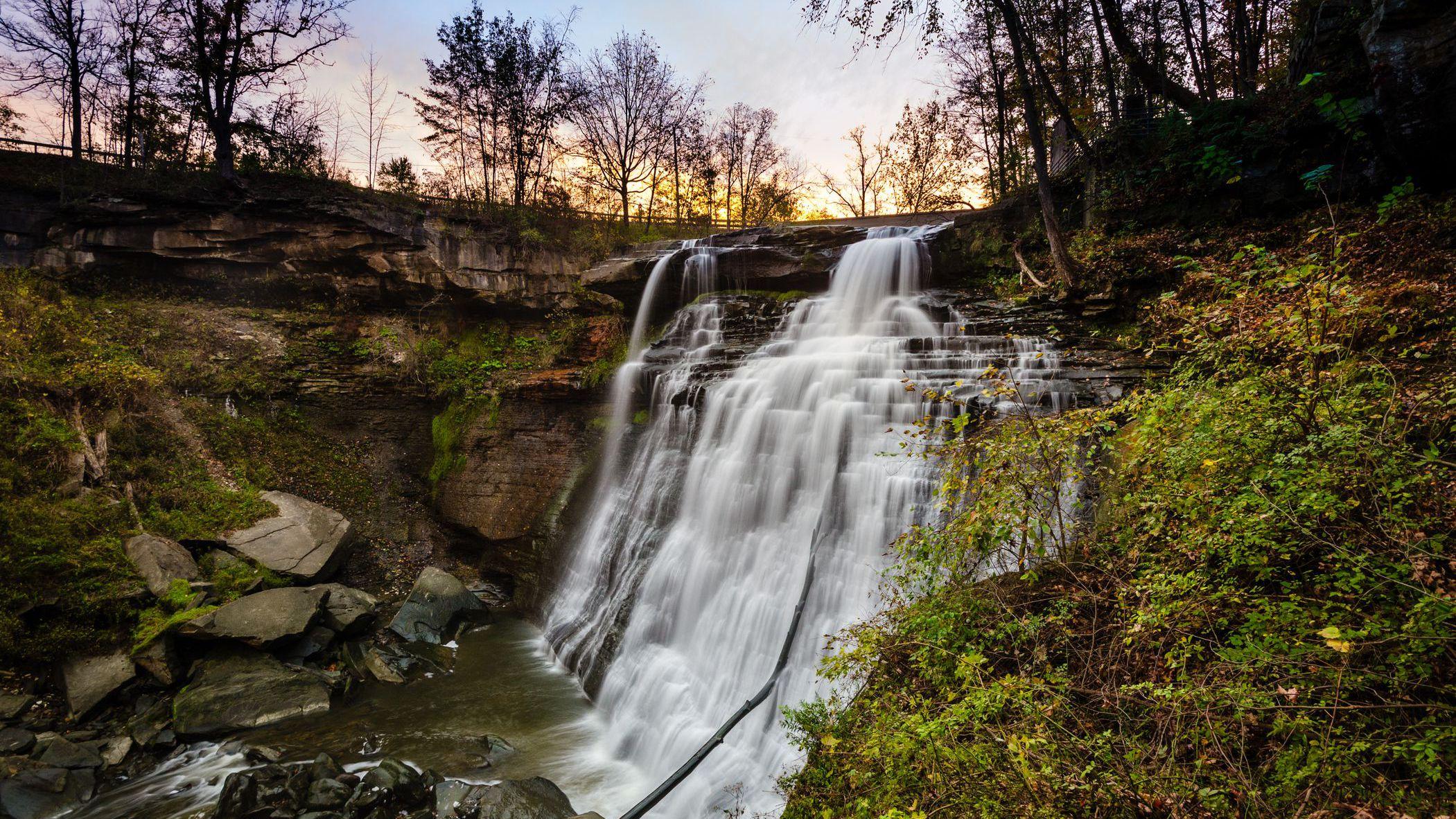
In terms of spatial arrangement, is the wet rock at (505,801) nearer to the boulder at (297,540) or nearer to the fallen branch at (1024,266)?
the boulder at (297,540)

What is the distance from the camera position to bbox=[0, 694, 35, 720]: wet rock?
5855 mm

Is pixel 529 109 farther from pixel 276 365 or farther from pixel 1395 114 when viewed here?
pixel 1395 114

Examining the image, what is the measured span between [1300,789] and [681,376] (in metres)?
9.79

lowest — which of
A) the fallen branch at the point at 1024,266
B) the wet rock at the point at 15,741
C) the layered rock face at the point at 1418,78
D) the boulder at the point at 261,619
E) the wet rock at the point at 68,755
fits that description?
the wet rock at the point at 68,755

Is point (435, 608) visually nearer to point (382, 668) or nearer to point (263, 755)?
point (382, 668)

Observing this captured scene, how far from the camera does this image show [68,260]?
39.5ft

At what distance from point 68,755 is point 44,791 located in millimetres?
477

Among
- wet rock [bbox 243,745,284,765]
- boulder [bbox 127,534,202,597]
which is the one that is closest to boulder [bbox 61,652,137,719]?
boulder [bbox 127,534,202,597]

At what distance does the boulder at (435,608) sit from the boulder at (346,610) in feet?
1.85

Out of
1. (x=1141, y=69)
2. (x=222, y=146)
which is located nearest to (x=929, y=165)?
(x=1141, y=69)

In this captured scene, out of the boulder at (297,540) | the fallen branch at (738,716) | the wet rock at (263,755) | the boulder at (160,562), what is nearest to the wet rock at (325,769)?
the wet rock at (263,755)

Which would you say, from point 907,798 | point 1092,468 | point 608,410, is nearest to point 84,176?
point 608,410

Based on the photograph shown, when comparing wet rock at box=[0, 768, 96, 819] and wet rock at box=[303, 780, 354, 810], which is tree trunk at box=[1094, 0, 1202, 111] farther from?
wet rock at box=[0, 768, 96, 819]

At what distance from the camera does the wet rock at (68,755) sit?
560 cm
